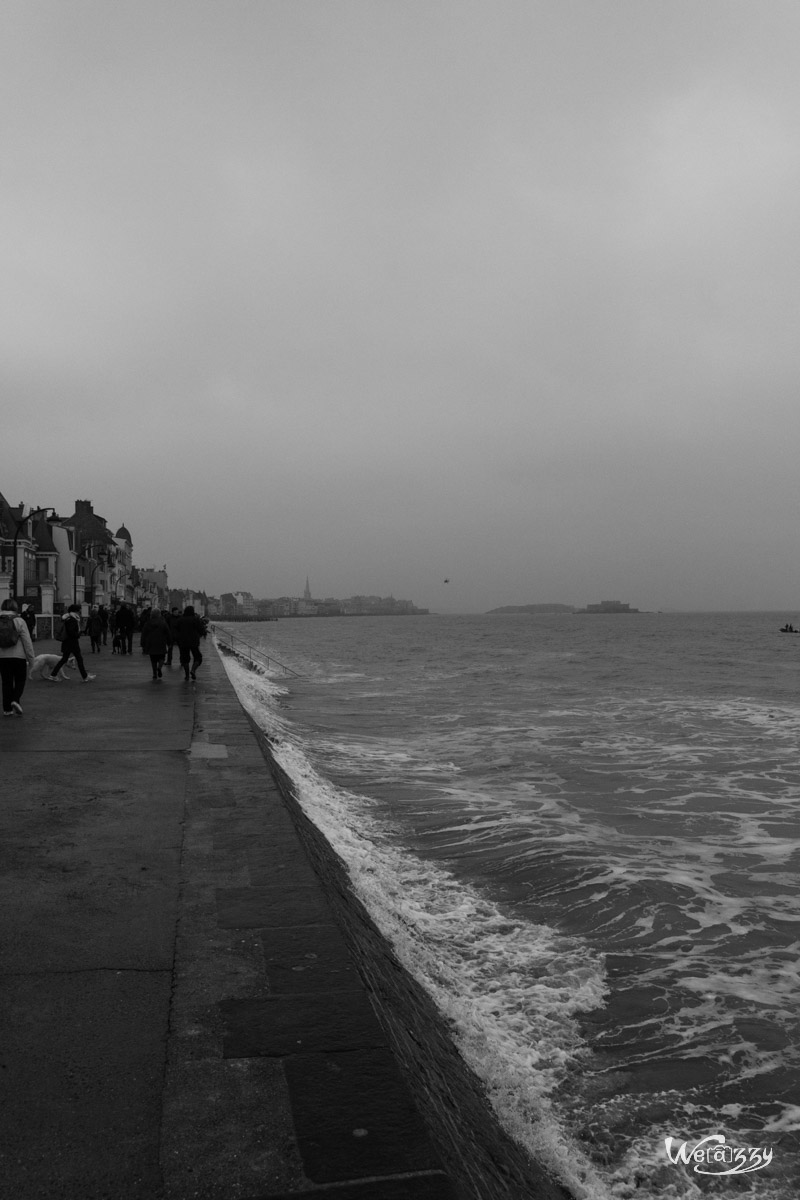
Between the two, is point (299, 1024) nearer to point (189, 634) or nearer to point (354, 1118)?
point (354, 1118)

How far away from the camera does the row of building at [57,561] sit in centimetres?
3781

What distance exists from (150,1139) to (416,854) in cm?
537

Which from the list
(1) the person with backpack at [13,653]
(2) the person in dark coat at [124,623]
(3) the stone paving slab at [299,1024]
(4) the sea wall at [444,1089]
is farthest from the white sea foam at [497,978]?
(2) the person in dark coat at [124,623]

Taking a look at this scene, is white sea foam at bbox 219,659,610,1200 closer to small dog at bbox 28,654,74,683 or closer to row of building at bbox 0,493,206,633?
small dog at bbox 28,654,74,683

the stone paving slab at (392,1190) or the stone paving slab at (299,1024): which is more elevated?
the stone paving slab at (392,1190)

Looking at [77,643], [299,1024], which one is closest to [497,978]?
[299,1024]

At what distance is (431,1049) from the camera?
10.8 ft

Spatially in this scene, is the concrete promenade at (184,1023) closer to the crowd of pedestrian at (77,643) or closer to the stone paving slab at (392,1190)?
the stone paving slab at (392,1190)

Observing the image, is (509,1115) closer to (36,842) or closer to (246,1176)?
(246,1176)

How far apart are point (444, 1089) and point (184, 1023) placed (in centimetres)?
97

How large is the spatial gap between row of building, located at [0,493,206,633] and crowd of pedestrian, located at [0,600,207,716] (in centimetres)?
522

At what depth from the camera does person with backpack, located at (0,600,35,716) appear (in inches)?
388

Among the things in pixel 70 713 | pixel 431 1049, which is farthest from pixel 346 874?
pixel 70 713

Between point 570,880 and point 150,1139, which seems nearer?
point 150,1139
